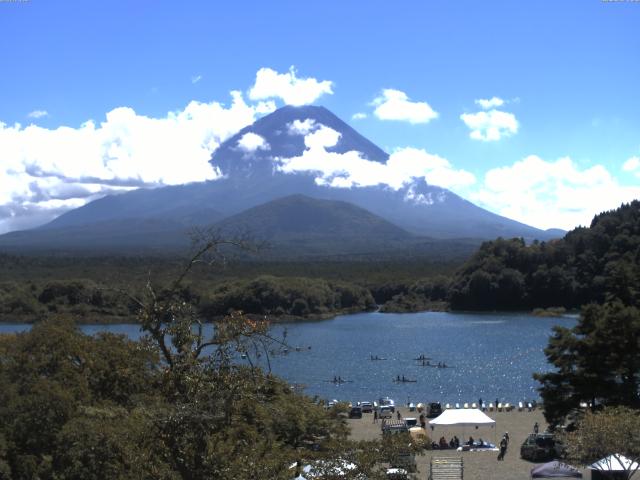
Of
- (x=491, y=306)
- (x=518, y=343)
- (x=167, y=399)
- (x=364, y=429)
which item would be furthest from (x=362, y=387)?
(x=491, y=306)

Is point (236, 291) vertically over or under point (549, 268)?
under

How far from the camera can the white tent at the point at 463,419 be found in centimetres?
2123

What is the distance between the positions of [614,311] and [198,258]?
563 inches

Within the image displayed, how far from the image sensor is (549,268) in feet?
244

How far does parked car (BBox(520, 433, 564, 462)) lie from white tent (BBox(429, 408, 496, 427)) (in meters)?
2.42

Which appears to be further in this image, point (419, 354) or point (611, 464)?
point (419, 354)

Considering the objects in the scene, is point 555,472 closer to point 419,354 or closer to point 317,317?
point 419,354

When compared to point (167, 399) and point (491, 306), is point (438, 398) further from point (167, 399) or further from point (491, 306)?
point (491, 306)

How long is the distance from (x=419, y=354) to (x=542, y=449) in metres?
29.1

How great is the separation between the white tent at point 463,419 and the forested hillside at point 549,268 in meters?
49.8

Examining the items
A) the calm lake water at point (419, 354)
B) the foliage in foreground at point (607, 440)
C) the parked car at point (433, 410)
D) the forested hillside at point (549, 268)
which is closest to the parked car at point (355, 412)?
the calm lake water at point (419, 354)

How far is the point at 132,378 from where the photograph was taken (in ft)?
43.0

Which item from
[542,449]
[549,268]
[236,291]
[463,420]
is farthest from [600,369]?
[549,268]

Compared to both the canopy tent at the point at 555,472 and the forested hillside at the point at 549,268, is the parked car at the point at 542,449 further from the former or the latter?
the forested hillside at the point at 549,268
